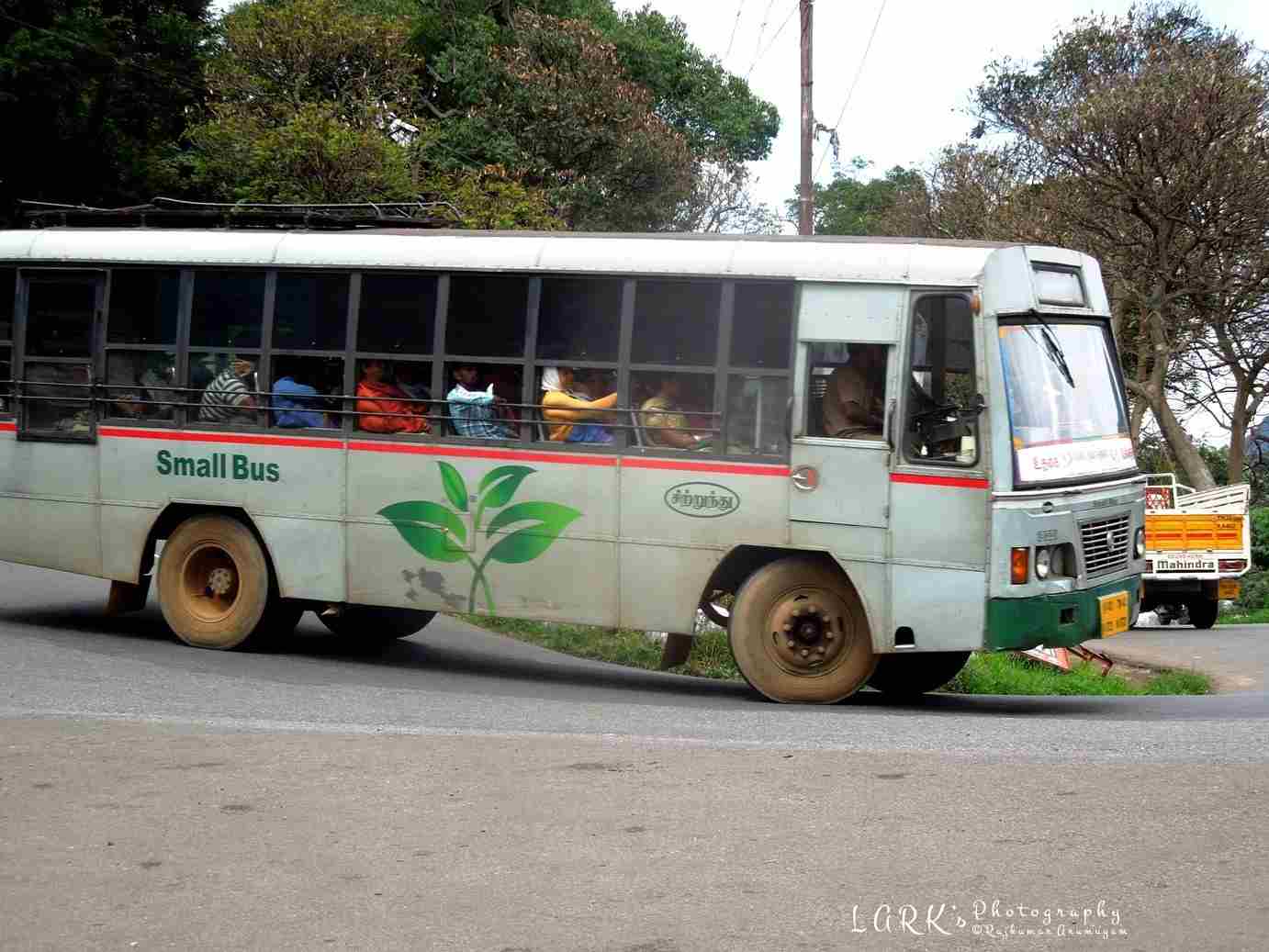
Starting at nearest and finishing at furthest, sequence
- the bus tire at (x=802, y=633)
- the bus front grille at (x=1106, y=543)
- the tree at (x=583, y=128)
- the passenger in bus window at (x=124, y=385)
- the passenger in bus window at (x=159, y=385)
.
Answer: the bus front grille at (x=1106, y=543)
the bus tire at (x=802, y=633)
the passenger in bus window at (x=159, y=385)
the passenger in bus window at (x=124, y=385)
the tree at (x=583, y=128)

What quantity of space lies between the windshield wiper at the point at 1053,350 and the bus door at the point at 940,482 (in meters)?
0.50

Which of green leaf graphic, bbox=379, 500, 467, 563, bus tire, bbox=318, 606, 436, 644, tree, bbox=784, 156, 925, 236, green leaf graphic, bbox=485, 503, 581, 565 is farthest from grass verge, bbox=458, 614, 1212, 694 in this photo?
tree, bbox=784, 156, 925, 236

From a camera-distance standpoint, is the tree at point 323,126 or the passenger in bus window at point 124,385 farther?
the tree at point 323,126

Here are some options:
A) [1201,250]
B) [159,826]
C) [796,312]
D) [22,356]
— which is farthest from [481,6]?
[159,826]

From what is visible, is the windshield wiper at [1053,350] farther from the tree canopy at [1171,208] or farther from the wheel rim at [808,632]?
A: the tree canopy at [1171,208]

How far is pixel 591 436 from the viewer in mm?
10492

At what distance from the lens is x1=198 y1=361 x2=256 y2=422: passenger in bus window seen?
38.3 feet

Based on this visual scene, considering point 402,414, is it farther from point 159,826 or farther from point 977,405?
point 159,826

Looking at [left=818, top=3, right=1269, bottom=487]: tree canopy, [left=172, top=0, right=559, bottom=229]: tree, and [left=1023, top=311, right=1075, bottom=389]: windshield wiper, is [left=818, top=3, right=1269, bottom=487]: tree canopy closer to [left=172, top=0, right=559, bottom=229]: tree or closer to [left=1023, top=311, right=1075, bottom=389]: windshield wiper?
[left=172, top=0, right=559, bottom=229]: tree

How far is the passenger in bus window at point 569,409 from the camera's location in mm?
10438

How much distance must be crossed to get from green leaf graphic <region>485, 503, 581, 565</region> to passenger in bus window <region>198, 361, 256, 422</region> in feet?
7.24

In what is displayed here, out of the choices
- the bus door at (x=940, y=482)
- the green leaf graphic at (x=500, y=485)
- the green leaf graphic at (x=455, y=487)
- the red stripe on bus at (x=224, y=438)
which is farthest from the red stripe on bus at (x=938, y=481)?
the red stripe on bus at (x=224, y=438)

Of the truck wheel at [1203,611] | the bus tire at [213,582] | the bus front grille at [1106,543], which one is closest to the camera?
the bus front grille at [1106,543]

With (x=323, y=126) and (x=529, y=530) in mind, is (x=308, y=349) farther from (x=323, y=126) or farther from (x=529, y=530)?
(x=323, y=126)
